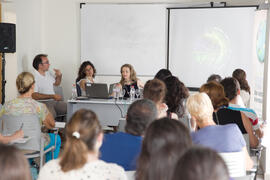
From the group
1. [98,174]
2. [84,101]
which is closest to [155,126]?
[98,174]

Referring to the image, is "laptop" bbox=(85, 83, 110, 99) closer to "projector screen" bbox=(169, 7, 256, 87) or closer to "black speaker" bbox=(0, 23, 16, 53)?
"black speaker" bbox=(0, 23, 16, 53)

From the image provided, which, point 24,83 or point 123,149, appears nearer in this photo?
point 123,149

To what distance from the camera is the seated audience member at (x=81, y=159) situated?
2193 millimetres

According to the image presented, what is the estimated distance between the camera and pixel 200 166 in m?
1.26

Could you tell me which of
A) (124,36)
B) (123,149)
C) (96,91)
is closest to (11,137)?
A: (123,149)

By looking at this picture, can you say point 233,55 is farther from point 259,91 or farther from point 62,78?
point 62,78

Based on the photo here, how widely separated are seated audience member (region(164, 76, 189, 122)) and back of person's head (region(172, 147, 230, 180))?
10.6 ft

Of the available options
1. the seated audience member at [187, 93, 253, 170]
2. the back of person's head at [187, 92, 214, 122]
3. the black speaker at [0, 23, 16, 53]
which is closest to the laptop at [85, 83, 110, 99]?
the black speaker at [0, 23, 16, 53]

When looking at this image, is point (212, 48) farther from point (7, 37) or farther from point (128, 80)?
point (7, 37)

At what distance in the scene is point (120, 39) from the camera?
847 centimetres

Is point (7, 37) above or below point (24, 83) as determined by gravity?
above

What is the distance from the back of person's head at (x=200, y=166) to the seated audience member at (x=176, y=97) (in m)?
3.24

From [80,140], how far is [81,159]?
10 cm

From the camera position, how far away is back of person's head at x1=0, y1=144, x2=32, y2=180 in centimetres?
138
